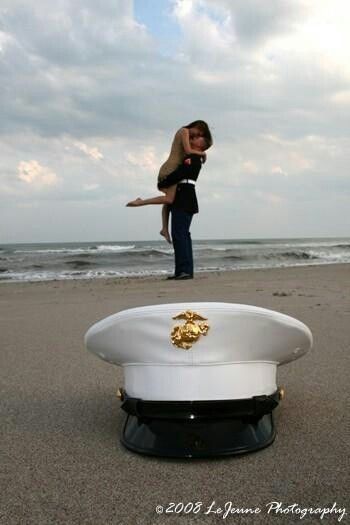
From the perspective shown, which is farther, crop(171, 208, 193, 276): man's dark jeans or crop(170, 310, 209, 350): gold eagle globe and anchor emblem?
crop(171, 208, 193, 276): man's dark jeans

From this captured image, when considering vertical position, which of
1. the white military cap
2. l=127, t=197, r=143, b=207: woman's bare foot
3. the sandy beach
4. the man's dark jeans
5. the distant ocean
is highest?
l=127, t=197, r=143, b=207: woman's bare foot

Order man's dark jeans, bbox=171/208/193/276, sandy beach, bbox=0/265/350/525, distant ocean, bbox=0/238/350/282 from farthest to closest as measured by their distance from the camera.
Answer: distant ocean, bbox=0/238/350/282
man's dark jeans, bbox=171/208/193/276
sandy beach, bbox=0/265/350/525

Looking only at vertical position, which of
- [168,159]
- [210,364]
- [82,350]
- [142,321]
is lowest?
[82,350]

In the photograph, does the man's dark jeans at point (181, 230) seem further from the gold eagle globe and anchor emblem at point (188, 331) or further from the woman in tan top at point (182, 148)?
the gold eagle globe and anchor emblem at point (188, 331)

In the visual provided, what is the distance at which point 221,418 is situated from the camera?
4.16 ft

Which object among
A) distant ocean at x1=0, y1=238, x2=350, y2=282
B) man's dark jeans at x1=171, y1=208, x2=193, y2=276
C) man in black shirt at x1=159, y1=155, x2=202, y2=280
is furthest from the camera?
distant ocean at x1=0, y1=238, x2=350, y2=282

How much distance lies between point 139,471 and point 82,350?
141 cm

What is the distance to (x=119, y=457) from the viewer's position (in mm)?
1293

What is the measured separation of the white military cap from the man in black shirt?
2927 millimetres

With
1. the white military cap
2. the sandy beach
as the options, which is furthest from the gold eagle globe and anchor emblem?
the sandy beach

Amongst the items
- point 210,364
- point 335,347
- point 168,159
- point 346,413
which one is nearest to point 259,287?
point 168,159

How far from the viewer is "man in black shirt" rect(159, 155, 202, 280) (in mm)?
4234

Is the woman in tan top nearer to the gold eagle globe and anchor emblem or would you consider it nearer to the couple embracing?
the couple embracing

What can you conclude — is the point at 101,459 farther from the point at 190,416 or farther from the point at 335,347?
the point at 335,347
